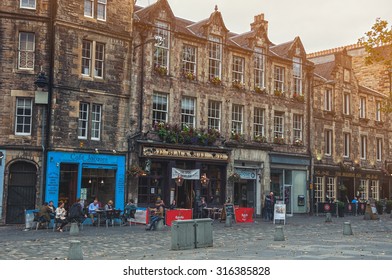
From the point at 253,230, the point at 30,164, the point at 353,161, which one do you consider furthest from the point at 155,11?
the point at 353,161

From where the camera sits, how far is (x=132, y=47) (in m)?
28.6

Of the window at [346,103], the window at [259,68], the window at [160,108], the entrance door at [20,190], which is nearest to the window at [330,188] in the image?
the window at [346,103]

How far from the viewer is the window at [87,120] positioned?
26766 mm

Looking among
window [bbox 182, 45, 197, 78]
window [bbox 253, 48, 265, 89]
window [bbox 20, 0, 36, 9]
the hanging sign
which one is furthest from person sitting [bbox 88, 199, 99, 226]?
window [bbox 253, 48, 265, 89]

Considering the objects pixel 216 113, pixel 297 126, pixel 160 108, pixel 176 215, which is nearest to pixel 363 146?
pixel 297 126

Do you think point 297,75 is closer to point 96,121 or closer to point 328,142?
point 328,142

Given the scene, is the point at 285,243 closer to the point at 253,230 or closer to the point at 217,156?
the point at 253,230

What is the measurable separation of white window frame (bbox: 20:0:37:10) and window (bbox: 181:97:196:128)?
9.79 metres

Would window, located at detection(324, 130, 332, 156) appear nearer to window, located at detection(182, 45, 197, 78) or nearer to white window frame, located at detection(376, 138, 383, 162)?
white window frame, located at detection(376, 138, 383, 162)

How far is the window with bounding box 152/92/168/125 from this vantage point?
29422 millimetres

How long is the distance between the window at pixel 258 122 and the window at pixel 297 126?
3410 millimetres

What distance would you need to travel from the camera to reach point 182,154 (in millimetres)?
29578

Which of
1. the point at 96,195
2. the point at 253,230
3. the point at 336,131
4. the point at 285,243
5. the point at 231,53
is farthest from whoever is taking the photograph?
the point at 336,131

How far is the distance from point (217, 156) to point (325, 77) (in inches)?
548
